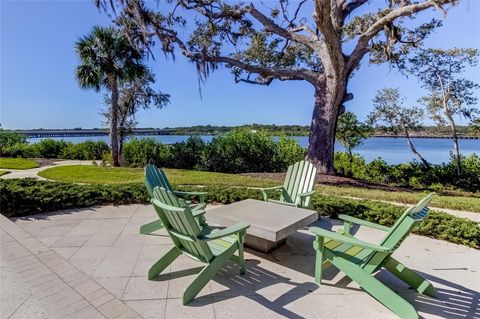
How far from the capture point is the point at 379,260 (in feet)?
7.36

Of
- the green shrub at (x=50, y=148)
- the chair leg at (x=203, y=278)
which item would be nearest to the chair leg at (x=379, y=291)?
the chair leg at (x=203, y=278)

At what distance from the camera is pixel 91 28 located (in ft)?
37.4

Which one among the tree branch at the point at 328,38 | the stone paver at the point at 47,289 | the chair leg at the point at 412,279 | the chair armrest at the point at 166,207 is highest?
the tree branch at the point at 328,38

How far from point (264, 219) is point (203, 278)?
0.99 meters

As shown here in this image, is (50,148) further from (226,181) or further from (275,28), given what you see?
(275,28)

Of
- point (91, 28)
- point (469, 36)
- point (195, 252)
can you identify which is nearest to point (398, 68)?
point (469, 36)

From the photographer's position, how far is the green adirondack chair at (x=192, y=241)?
7.32ft

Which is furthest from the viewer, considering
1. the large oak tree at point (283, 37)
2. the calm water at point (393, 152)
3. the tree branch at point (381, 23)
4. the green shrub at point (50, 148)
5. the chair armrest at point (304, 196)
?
the green shrub at point (50, 148)

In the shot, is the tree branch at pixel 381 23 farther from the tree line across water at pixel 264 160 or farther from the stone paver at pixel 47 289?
the stone paver at pixel 47 289

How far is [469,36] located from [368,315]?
40.6 ft

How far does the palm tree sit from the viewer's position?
11.2 metres

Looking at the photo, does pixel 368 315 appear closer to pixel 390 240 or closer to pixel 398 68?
pixel 390 240

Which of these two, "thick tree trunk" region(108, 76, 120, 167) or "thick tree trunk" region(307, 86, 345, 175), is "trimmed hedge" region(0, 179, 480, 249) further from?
"thick tree trunk" region(108, 76, 120, 167)

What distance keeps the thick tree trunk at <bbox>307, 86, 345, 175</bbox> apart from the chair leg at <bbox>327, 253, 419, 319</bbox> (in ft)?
25.7
